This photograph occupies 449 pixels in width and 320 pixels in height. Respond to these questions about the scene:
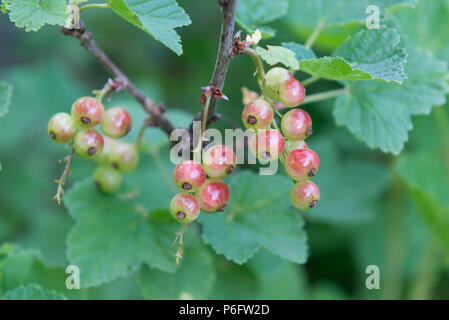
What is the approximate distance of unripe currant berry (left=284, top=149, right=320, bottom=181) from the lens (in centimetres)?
157

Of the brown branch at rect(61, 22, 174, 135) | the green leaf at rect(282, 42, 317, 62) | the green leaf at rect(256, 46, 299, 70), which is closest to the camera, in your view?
the green leaf at rect(256, 46, 299, 70)

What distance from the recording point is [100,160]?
2.31 meters

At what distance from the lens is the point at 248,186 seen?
2297 millimetres

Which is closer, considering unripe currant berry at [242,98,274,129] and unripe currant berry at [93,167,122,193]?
unripe currant berry at [242,98,274,129]

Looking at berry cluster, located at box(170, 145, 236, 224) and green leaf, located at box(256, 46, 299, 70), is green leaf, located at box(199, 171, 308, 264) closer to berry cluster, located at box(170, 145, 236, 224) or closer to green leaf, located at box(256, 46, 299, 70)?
berry cluster, located at box(170, 145, 236, 224)

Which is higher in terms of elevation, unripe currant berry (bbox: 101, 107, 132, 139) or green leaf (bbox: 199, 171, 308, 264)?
unripe currant berry (bbox: 101, 107, 132, 139)

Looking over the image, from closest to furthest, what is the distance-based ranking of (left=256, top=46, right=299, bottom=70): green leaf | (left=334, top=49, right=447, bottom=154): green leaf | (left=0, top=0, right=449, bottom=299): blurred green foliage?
(left=256, top=46, right=299, bottom=70): green leaf → (left=334, top=49, right=447, bottom=154): green leaf → (left=0, top=0, right=449, bottom=299): blurred green foliage

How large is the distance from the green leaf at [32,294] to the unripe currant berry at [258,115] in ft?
3.48

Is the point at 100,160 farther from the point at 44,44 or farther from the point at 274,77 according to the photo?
the point at 44,44

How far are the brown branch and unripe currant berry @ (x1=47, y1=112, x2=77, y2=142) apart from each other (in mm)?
256

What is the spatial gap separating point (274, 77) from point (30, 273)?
1502mm

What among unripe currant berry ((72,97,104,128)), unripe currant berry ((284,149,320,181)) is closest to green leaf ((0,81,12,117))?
unripe currant berry ((72,97,104,128))

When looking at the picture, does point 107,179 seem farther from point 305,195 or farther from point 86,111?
point 305,195
